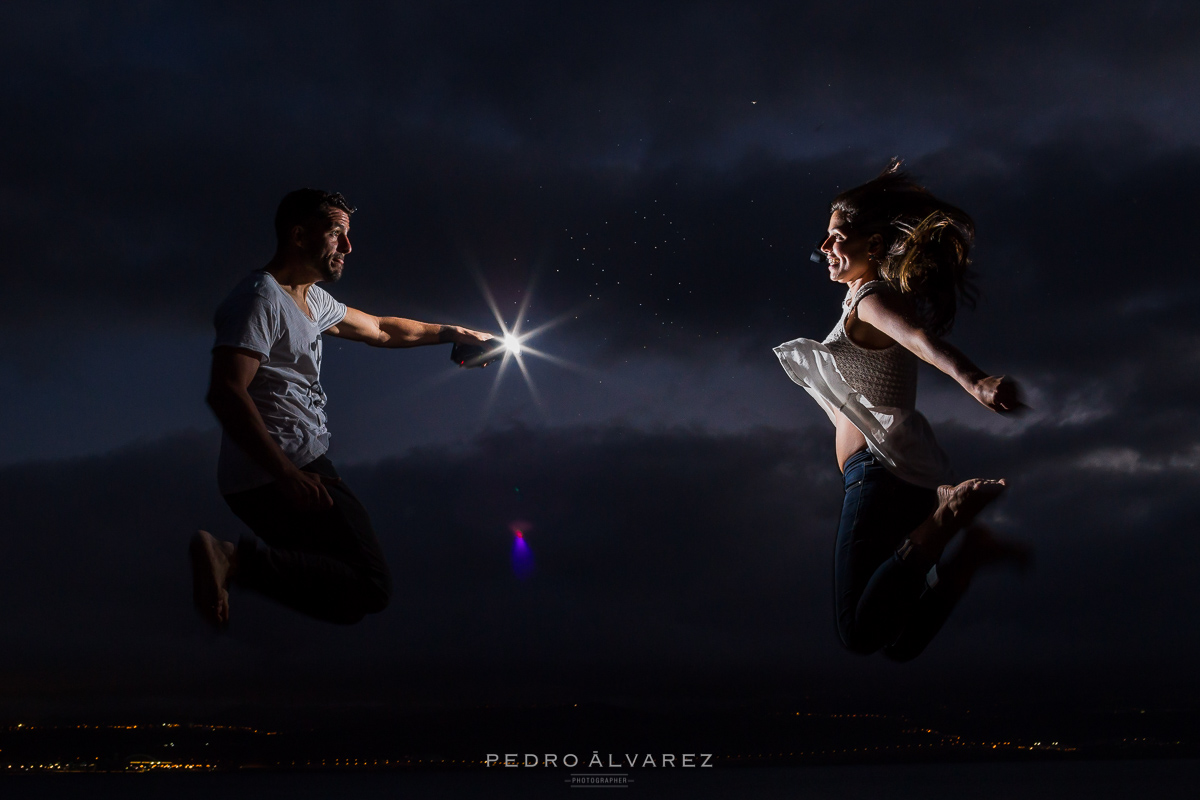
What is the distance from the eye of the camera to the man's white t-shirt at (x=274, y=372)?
12.9 feet

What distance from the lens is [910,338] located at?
3652 mm

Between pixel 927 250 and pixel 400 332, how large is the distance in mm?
2901

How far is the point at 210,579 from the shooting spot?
3.69 metres

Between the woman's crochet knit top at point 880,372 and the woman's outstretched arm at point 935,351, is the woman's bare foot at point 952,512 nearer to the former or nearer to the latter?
the woman's crochet knit top at point 880,372

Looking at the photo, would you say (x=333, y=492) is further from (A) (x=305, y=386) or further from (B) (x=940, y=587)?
(B) (x=940, y=587)

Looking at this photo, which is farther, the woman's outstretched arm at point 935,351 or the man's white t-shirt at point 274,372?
the man's white t-shirt at point 274,372

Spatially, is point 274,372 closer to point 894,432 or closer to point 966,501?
point 894,432

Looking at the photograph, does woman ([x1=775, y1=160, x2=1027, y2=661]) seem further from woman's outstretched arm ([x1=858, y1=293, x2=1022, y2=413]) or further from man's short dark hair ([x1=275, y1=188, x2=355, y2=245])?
man's short dark hair ([x1=275, y1=188, x2=355, y2=245])

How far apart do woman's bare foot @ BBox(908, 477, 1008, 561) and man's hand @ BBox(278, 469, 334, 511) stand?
2.57 metres

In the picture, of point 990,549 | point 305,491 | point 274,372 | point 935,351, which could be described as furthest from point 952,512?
point 274,372

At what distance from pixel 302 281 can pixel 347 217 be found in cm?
39

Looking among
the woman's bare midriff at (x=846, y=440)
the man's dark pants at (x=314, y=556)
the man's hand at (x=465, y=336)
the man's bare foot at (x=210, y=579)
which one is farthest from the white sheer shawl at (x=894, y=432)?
the man's bare foot at (x=210, y=579)

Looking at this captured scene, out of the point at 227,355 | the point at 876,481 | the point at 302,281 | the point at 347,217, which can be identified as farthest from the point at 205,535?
the point at 876,481

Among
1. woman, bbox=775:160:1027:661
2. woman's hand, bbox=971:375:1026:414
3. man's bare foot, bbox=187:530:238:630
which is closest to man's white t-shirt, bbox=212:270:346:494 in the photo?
man's bare foot, bbox=187:530:238:630
